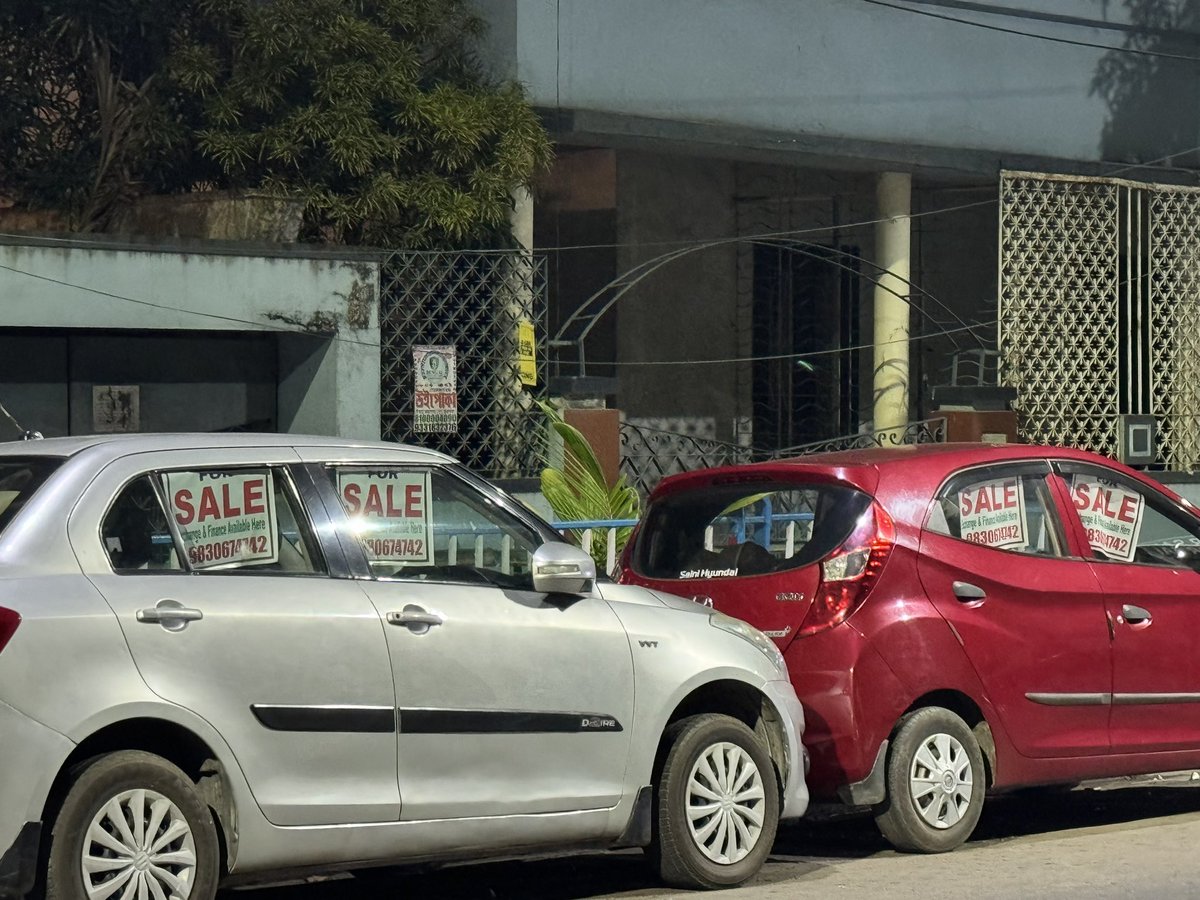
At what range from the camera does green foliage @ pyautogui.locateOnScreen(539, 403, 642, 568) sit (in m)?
14.8

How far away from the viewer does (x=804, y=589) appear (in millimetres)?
7910

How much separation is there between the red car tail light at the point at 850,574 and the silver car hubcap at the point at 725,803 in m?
0.80

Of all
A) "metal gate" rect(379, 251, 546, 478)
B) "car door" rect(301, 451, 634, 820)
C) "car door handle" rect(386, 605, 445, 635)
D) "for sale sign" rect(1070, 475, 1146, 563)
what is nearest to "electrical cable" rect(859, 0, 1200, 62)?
"metal gate" rect(379, 251, 546, 478)

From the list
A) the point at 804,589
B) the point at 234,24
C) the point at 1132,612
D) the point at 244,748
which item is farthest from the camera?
the point at 234,24

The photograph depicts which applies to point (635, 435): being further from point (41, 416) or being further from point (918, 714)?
point (918, 714)

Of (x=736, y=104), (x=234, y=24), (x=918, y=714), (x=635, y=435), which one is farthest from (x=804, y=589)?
(x=635, y=435)

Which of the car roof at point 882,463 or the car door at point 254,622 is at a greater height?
Result: the car roof at point 882,463

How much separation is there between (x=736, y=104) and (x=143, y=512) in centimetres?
1282

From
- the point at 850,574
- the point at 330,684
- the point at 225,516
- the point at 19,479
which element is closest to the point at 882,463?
the point at 850,574

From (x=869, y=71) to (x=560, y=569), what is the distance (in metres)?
13.3

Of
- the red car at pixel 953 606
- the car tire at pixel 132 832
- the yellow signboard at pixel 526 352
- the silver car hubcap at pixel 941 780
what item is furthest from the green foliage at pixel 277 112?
the car tire at pixel 132 832

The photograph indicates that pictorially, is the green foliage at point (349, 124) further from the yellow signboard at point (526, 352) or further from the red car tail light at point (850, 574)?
the red car tail light at point (850, 574)

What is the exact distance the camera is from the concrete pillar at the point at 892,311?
64.9ft

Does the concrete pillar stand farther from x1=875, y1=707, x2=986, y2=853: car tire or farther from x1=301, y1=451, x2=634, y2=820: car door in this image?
x1=301, y1=451, x2=634, y2=820: car door
